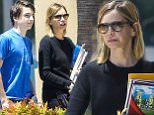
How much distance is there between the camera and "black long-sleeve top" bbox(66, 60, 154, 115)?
3012 millimetres

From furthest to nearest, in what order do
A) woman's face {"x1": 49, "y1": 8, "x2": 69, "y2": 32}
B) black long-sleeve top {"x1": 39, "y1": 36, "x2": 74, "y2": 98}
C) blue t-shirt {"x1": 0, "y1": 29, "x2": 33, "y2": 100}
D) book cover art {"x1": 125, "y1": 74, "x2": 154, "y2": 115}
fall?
woman's face {"x1": 49, "y1": 8, "x2": 69, "y2": 32} → black long-sleeve top {"x1": 39, "y1": 36, "x2": 74, "y2": 98} → blue t-shirt {"x1": 0, "y1": 29, "x2": 33, "y2": 100} → book cover art {"x1": 125, "y1": 74, "x2": 154, "y2": 115}

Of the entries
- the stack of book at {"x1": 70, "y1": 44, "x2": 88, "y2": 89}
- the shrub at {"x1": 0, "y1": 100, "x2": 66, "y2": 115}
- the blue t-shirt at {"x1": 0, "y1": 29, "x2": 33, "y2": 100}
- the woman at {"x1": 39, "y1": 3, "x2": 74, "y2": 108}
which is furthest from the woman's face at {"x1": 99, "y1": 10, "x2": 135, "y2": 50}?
the woman at {"x1": 39, "y1": 3, "x2": 74, "y2": 108}

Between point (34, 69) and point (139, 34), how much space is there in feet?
17.6

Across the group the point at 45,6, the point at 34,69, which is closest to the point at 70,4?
the point at 45,6

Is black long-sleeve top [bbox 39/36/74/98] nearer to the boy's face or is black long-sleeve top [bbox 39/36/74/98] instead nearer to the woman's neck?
the boy's face

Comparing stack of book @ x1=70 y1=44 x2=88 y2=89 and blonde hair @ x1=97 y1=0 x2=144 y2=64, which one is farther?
stack of book @ x1=70 y1=44 x2=88 y2=89

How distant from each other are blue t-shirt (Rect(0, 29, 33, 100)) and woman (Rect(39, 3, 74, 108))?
0.26 m

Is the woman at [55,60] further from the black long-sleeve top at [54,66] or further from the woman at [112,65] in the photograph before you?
the woman at [112,65]

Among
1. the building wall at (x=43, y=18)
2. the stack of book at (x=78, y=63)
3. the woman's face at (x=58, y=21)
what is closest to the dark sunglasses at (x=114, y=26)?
the stack of book at (x=78, y=63)

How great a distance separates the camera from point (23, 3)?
5277 mm

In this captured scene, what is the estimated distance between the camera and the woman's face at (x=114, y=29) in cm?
303

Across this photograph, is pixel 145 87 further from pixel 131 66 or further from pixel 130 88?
pixel 131 66

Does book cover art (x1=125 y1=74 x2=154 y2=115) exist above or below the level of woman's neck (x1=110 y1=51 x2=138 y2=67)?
below

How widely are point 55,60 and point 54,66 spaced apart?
0.07 metres
